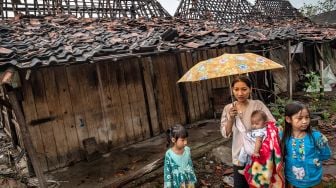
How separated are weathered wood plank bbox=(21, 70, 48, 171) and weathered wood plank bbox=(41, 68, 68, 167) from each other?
0.33 m

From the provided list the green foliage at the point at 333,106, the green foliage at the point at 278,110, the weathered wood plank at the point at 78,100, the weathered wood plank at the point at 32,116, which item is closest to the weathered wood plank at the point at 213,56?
the green foliage at the point at 278,110

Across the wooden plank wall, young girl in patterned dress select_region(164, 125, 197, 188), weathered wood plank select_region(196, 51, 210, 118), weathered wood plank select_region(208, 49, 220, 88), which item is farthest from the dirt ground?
weathered wood plank select_region(208, 49, 220, 88)

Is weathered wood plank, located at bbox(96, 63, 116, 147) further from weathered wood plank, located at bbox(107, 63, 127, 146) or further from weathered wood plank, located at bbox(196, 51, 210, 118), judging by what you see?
weathered wood plank, located at bbox(196, 51, 210, 118)

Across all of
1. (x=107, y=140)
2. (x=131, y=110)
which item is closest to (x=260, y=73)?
(x=131, y=110)

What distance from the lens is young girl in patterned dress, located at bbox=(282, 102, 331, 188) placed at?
3.34 m

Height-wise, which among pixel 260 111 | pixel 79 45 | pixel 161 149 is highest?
pixel 79 45

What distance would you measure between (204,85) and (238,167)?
274 inches

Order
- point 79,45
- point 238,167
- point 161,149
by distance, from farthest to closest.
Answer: point 161,149 < point 79,45 < point 238,167

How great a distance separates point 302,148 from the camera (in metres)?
3.38

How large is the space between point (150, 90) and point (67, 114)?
2.54 m

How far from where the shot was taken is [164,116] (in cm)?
952

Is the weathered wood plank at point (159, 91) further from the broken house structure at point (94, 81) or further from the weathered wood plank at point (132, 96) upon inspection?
the weathered wood plank at point (132, 96)

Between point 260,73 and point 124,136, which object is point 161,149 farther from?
point 260,73

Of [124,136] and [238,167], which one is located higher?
[238,167]
